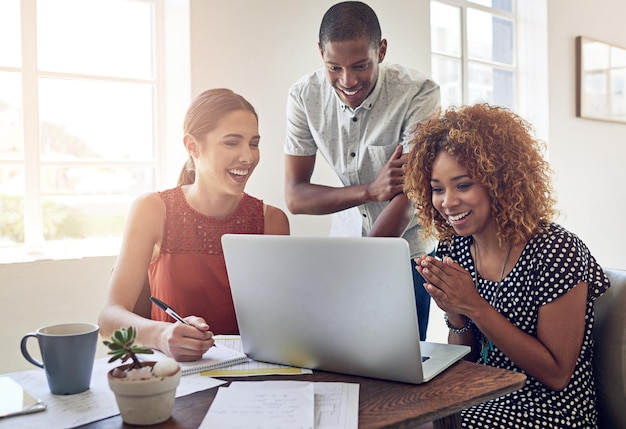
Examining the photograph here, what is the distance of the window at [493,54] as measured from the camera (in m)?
3.75

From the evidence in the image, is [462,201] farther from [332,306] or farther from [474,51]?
[474,51]

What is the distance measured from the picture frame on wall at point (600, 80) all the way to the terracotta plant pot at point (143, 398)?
391 cm

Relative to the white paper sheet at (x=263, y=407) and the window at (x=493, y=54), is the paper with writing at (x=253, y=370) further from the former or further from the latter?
the window at (x=493, y=54)

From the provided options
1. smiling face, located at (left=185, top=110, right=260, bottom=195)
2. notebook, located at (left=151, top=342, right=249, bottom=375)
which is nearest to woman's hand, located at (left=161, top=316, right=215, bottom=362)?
notebook, located at (left=151, top=342, right=249, bottom=375)

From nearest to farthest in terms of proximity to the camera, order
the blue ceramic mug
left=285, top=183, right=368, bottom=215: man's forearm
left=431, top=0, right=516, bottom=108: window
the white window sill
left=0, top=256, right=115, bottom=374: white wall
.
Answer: the blue ceramic mug
left=285, top=183, right=368, bottom=215: man's forearm
left=0, top=256, right=115, bottom=374: white wall
the white window sill
left=431, top=0, right=516, bottom=108: window

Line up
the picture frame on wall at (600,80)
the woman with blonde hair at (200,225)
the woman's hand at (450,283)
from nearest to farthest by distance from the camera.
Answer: the woman's hand at (450,283) → the woman with blonde hair at (200,225) → the picture frame on wall at (600,80)

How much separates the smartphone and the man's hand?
3.42ft

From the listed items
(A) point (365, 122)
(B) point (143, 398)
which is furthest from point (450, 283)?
(A) point (365, 122)

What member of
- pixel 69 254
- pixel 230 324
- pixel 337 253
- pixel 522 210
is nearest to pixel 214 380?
pixel 337 253

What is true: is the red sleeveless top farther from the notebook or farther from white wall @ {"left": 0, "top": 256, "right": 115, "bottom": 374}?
white wall @ {"left": 0, "top": 256, "right": 115, "bottom": 374}

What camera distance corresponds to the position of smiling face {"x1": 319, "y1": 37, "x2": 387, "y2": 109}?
174 cm

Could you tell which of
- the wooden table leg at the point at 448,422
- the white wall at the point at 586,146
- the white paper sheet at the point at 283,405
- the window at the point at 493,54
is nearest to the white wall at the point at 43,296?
the white paper sheet at the point at 283,405

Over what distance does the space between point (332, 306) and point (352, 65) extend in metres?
0.94

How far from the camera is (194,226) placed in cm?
161
